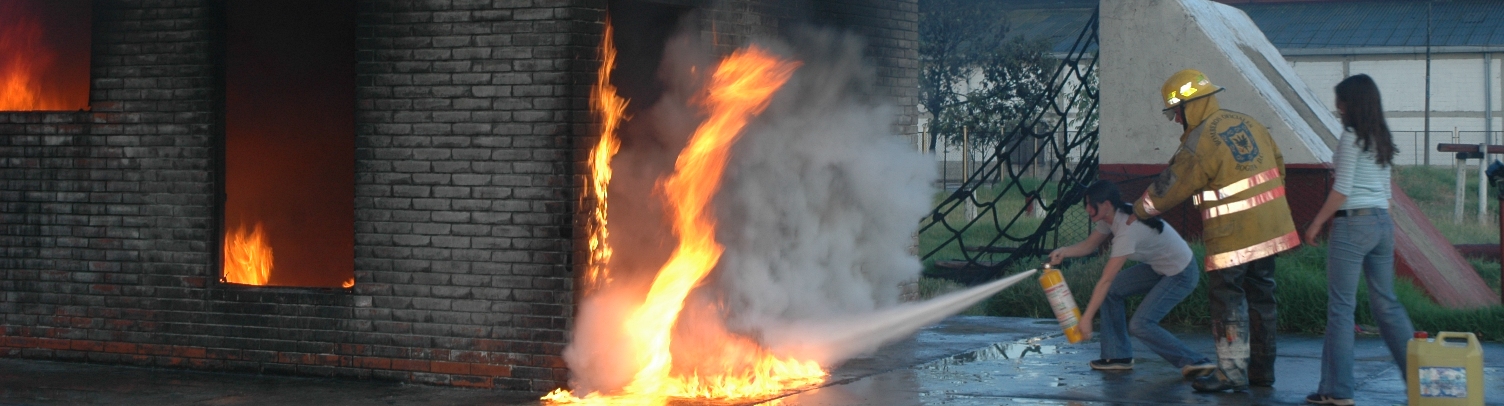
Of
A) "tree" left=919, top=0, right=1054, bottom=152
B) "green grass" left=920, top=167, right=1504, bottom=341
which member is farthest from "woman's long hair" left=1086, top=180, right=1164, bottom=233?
"tree" left=919, top=0, right=1054, bottom=152

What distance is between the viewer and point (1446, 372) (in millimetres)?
6395

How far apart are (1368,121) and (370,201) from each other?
5115 mm

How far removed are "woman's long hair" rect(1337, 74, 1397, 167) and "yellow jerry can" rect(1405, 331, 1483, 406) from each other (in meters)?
0.92

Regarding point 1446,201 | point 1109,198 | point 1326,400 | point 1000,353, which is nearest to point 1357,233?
point 1326,400

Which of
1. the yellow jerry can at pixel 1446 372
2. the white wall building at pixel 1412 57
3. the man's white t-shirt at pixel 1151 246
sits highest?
the white wall building at pixel 1412 57

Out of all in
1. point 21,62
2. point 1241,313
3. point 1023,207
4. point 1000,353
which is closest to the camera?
point 1241,313

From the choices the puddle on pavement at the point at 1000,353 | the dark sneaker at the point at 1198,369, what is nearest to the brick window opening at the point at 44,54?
the puddle on pavement at the point at 1000,353

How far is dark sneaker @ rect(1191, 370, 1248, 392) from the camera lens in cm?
729

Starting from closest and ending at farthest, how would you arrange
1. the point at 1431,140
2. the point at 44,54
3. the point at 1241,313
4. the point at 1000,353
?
the point at 1241,313 < the point at 44,54 < the point at 1000,353 < the point at 1431,140

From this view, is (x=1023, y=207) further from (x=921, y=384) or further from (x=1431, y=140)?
(x=1431, y=140)

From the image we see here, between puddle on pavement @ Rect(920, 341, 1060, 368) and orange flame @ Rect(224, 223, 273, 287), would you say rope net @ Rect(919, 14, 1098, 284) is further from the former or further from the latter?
orange flame @ Rect(224, 223, 273, 287)

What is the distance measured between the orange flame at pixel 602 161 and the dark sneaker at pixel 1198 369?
317 cm

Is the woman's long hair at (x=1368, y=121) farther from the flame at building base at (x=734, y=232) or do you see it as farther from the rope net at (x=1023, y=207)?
the rope net at (x=1023, y=207)

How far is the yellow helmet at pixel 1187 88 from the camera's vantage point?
23.9 ft
